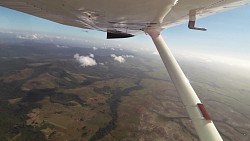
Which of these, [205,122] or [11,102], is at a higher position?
[205,122]

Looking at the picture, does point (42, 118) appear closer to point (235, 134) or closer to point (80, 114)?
point (80, 114)

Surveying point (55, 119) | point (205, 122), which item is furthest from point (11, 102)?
point (205, 122)

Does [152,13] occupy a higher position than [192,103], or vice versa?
[152,13]

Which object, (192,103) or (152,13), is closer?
(152,13)

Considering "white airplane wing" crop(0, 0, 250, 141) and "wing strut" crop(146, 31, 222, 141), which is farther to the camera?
"wing strut" crop(146, 31, 222, 141)

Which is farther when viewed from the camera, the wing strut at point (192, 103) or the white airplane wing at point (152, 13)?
the wing strut at point (192, 103)
